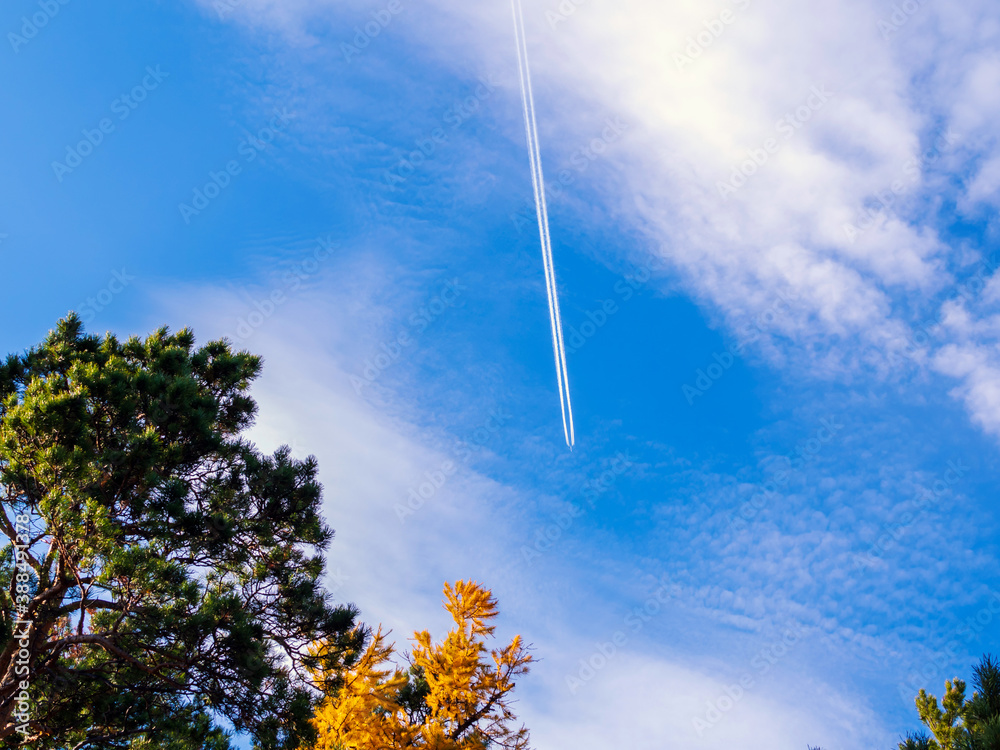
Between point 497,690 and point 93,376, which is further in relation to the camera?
point 497,690

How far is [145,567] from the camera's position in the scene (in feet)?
25.3

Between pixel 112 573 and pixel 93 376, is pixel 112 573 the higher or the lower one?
the lower one

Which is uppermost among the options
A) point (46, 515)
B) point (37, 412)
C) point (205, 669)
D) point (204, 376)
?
point (204, 376)

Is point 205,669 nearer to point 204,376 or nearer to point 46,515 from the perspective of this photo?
point 46,515

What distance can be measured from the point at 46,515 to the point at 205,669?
3066 millimetres

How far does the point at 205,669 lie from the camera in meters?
8.99

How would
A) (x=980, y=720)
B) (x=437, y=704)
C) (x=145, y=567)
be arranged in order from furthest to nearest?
1. (x=437, y=704)
2. (x=145, y=567)
3. (x=980, y=720)

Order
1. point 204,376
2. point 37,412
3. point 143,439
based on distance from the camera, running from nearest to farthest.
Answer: point 37,412 → point 143,439 → point 204,376

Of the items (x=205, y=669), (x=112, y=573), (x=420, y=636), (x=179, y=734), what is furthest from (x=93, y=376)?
(x=420, y=636)

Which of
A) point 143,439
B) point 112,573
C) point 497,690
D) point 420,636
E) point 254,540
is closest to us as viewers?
point 112,573
